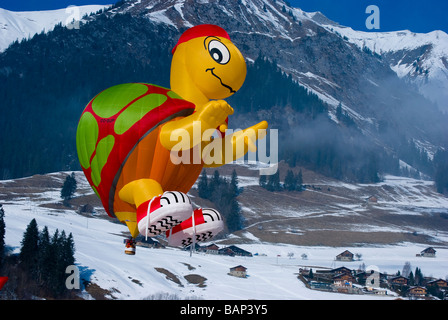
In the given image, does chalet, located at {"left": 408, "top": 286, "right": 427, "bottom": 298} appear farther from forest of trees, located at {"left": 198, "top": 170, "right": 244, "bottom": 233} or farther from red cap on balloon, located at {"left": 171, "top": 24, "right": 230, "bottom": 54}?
red cap on balloon, located at {"left": 171, "top": 24, "right": 230, "bottom": 54}

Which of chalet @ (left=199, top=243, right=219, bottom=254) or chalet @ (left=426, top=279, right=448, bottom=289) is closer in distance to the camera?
chalet @ (left=426, top=279, right=448, bottom=289)

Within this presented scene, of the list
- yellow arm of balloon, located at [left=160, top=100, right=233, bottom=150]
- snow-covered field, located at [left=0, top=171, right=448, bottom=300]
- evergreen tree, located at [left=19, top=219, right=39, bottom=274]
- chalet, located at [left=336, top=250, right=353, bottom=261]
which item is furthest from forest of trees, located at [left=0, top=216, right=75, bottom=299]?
chalet, located at [left=336, top=250, right=353, bottom=261]

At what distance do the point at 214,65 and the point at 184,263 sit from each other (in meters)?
51.4

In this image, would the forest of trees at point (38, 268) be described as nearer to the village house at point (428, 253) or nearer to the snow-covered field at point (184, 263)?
the snow-covered field at point (184, 263)

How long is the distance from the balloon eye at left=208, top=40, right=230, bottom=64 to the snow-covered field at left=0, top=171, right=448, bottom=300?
37.1 meters

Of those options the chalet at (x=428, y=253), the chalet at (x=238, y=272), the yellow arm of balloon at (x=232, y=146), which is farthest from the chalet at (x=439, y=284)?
the yellow arm of balloon at (x=232, y=146)

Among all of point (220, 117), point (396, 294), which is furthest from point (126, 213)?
point (396, 294)

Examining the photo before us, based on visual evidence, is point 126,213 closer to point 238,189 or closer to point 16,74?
point 238,189

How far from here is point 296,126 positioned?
653 feet

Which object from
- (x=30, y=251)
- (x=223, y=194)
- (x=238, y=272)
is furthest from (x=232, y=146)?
(x=223, y=194)

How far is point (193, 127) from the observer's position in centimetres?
1381

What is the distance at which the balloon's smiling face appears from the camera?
14688 mm

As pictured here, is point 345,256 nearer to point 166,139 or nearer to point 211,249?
point 211,249

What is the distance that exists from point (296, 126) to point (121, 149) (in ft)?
613
